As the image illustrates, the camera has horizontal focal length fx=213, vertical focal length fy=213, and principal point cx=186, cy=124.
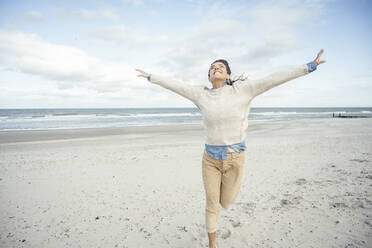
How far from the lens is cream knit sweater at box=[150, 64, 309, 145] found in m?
2.36

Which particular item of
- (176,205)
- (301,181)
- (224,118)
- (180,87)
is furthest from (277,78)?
(301,181)

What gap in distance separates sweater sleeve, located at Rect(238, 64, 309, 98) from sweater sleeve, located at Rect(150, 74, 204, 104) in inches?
20.7

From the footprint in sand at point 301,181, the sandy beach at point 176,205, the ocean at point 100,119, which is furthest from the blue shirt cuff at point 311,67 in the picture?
the ocean at point 100,119

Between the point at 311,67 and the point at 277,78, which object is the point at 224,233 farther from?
the point at 311,67

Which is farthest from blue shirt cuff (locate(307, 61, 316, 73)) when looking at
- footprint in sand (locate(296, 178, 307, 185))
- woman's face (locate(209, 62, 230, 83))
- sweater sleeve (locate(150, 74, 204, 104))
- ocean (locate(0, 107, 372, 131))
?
ocean (locate(0, 107, 372, 131))

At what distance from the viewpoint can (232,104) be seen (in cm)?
239

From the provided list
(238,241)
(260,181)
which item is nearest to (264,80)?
(238,241)

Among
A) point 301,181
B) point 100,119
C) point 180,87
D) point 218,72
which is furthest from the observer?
point 100,119

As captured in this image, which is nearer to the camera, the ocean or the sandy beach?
the sandy beach

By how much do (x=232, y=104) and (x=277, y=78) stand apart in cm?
56

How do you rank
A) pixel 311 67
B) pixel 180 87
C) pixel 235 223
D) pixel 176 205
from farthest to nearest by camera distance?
1. pixel 176 205
2. pixel 235 223
3. pixel 180 87
4. pixel 311 67

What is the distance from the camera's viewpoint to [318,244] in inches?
122

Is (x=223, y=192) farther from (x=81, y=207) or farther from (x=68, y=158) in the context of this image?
(x=68, y=158)

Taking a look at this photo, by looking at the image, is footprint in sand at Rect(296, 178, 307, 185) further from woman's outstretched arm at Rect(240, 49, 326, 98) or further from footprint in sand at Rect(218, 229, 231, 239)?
woman's outstretched arm at Rect(240, 49, 326, 98)
